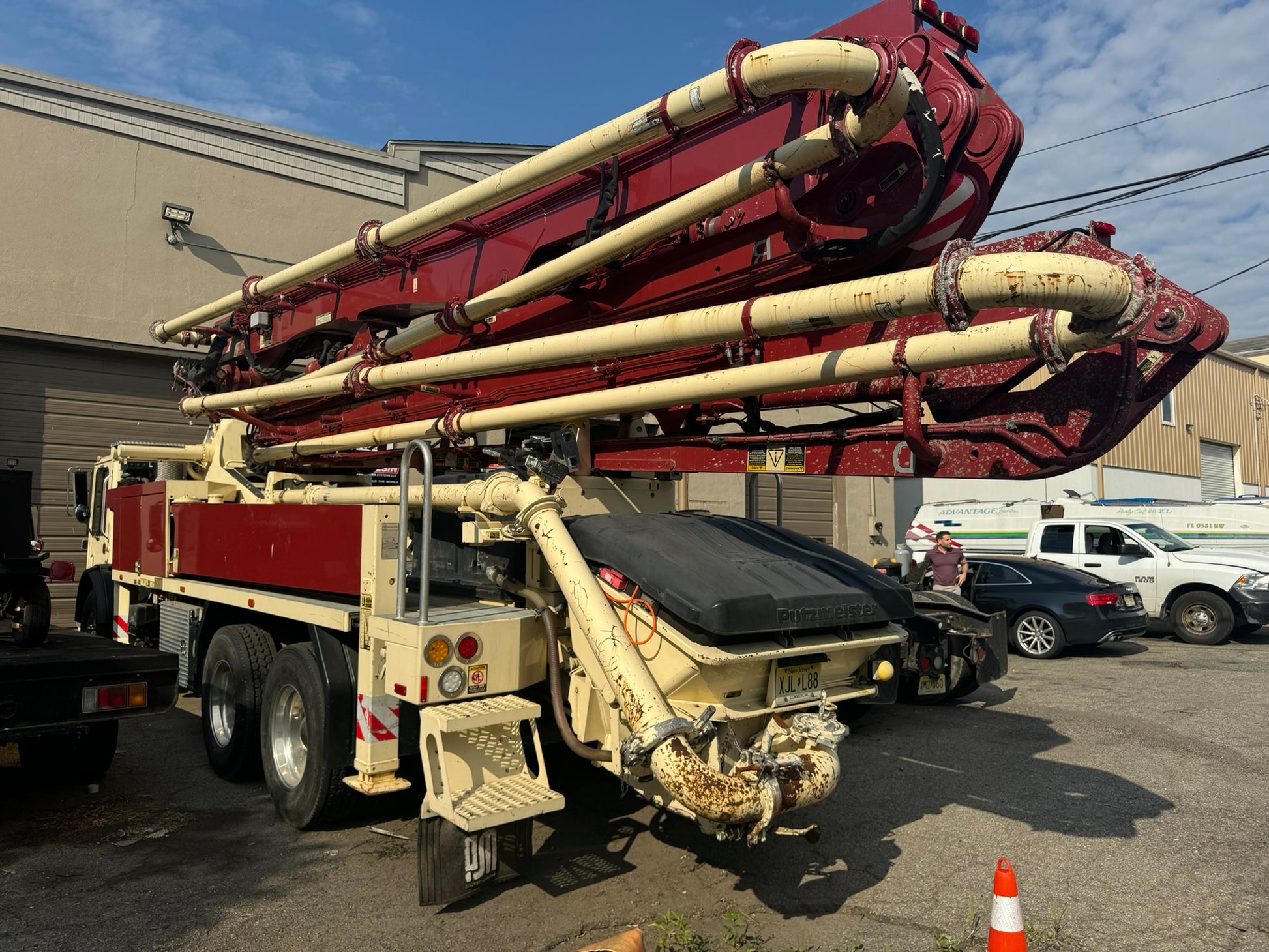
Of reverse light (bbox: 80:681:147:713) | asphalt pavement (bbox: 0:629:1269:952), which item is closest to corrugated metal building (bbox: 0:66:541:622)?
asphalt pavement (bbox: 0:629:1269:952)

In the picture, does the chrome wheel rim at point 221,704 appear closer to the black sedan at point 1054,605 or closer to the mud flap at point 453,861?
the mud flap at point 453,861

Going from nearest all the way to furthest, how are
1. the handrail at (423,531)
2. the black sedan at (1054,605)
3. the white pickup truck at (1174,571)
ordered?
the handrail at (423,531), the black sedan at (1054,605), the white pickup truck at (1174,571)

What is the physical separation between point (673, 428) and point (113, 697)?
11.5ft

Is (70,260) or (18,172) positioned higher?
(18,172)

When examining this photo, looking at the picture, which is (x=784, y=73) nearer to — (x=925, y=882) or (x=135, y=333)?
(x=925, y=882)

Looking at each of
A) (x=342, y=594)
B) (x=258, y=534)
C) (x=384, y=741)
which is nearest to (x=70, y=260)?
(x=258, y=534)

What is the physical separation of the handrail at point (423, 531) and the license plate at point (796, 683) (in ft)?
5.44

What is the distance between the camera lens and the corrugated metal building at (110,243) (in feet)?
40.3

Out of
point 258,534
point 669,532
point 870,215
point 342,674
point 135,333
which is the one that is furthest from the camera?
point 135,333

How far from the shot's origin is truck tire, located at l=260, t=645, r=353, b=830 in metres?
5.00

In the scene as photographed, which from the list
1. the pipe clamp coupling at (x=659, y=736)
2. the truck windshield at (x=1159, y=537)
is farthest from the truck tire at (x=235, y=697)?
the truck windshield at (x=1159, y=537)

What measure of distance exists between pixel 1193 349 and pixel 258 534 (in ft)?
17.1

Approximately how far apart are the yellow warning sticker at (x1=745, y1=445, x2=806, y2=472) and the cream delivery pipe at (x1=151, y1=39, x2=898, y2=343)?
153cm

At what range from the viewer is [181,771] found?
649 cm
